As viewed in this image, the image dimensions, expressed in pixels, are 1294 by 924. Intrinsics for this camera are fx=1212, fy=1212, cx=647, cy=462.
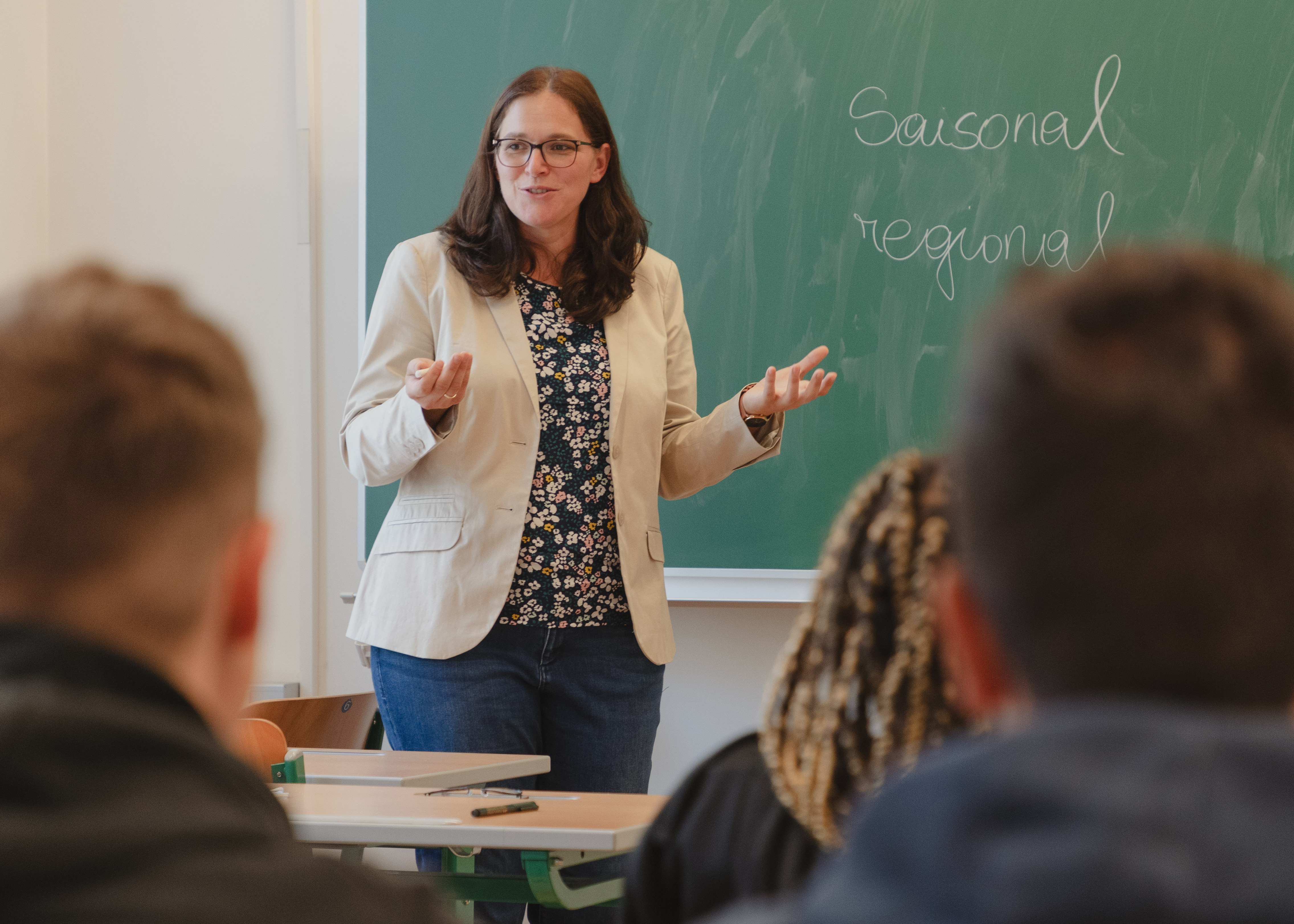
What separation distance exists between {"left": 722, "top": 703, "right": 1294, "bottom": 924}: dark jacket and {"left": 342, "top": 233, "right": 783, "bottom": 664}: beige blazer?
6.26ft

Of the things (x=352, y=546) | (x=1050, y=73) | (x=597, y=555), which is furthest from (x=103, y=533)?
(x=1050, y=73)

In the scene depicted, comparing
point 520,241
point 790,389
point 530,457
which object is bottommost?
point 530,457

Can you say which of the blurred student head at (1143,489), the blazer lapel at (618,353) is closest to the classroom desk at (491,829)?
the blazer lapel at (618,353)

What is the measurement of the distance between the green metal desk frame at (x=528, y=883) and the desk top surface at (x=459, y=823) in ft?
0.13

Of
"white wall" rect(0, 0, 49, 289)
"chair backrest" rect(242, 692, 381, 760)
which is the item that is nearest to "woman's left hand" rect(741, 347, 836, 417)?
"chair backrest" rect(242, 692, 381, 760)

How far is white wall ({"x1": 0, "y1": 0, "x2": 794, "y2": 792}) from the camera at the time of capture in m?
3.38

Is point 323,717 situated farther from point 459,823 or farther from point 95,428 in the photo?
point 95,428

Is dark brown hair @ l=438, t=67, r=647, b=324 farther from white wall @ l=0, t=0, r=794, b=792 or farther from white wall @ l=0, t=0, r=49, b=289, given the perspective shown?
white wall @ l=0, t=0, r=49, b=289

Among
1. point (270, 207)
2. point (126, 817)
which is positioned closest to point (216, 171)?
point (270, 207)

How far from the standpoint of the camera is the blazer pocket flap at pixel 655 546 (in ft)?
8.20

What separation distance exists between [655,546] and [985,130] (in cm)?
155

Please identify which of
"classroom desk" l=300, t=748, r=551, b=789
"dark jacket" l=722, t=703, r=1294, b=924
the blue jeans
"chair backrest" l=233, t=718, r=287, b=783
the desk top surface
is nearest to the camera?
"dark jacket" l=722, t=703, r=1294, b=924

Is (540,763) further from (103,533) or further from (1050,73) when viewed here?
(1050,73)

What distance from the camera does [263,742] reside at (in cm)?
191
